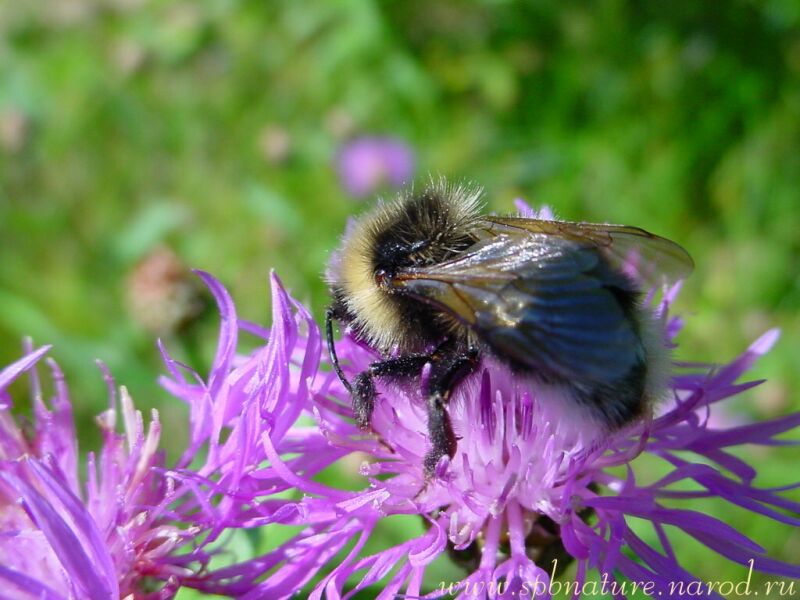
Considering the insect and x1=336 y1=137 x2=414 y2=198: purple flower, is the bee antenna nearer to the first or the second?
the insect

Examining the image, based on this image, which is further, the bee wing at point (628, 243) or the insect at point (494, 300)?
the bee wing at point (628, 243)

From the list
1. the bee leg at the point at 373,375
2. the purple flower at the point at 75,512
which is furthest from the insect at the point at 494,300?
the purple flower at the point at 75,512

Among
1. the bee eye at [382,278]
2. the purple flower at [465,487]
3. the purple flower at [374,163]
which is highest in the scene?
the purple flower at [374,163]

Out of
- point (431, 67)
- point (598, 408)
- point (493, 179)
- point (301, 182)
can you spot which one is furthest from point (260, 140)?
point (598, 408)

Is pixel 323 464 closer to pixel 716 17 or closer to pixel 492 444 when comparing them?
pixel 492 444

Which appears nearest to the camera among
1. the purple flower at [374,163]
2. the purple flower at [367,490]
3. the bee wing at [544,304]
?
the bee wing at [544,304]

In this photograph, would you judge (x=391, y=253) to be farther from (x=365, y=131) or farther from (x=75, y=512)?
(x=365, y=131)

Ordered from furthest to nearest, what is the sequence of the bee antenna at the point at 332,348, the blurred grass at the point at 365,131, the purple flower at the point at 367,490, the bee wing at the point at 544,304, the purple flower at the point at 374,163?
the purple flower at the point at 374,163 < the blurred grass at the point at 365,131 < the bee antenna at the point at 332,348 < the purple flower at the point at 367,490 < the bee wing at the point at 544,304

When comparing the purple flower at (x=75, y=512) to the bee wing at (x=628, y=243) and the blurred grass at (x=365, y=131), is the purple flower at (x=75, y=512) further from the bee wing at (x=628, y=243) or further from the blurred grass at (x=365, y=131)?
the blurred grass at (x=365, y=131)
